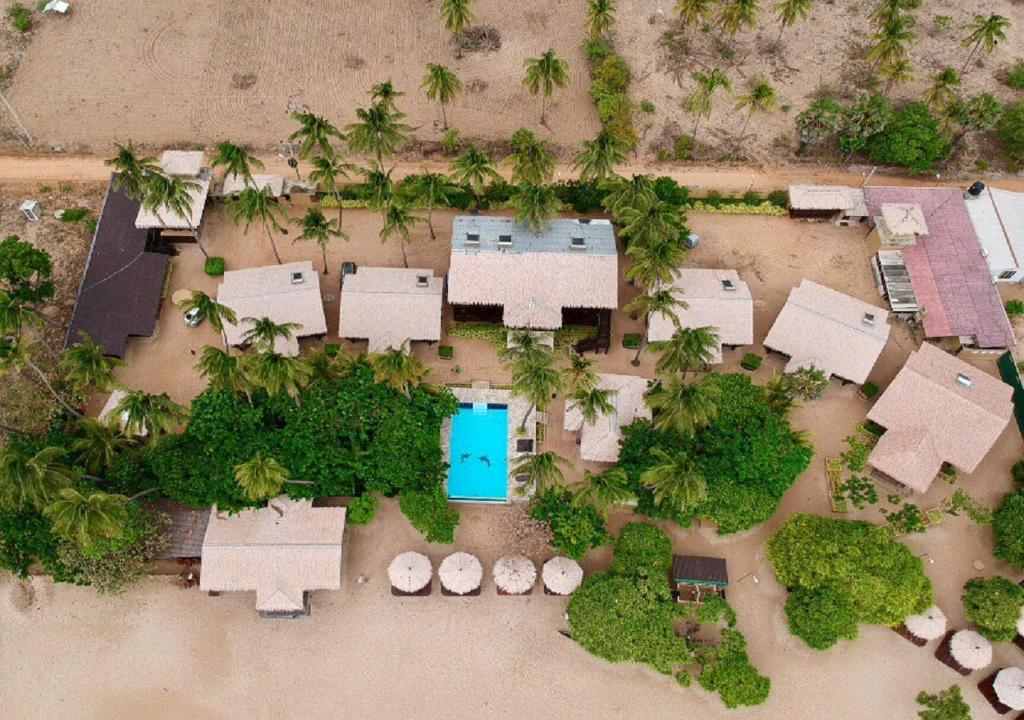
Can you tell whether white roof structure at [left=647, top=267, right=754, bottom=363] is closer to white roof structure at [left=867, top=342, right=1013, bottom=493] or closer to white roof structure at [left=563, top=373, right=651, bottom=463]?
white roof structure at [left=563, top=373, right=651, bottom=463]

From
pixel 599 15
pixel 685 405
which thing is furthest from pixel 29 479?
pixel 599 15

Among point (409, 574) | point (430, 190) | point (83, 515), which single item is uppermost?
point (430, 190)

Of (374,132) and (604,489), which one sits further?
(374,132)

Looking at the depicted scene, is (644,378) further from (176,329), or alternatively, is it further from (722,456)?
(176,329)

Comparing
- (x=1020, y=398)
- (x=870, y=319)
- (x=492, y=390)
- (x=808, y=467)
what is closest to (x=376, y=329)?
(x=492, y=390)

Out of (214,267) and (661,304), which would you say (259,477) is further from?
(661,304)

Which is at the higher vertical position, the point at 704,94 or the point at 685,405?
the point at 704,94

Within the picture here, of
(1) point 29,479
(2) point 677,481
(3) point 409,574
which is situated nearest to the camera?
(1) point 29,479

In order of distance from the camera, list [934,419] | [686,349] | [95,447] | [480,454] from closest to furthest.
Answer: [95,447] → [686,349] → [934,419] → [480,454]
